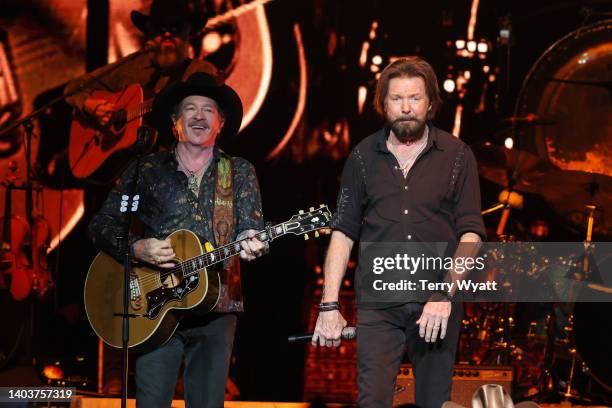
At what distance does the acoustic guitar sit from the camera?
18.8ft

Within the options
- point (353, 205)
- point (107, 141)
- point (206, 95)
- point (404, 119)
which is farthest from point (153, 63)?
point (404, 119)

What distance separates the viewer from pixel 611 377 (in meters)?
8.03

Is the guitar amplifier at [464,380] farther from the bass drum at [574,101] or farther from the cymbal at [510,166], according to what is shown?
the bass drum at [574,101]

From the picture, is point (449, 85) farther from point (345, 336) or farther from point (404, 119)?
point (345, 336)

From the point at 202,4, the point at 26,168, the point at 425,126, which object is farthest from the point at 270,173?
the point at 425,126

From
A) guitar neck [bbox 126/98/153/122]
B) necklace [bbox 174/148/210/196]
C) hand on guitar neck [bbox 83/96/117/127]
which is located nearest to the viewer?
necklace [bbox 174/148/210/196]

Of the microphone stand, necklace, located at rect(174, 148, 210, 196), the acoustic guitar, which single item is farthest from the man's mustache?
the microphone stand

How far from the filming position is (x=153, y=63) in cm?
855

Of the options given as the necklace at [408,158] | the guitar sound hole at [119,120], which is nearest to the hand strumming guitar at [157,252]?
the necklace at [408,158]

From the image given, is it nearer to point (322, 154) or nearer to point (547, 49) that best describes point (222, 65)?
point (322, 154)

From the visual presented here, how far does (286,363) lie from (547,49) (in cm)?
323

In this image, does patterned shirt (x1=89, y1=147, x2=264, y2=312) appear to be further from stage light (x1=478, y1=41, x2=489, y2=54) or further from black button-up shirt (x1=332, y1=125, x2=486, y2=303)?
stage light (x1=478, y1=41, x2=489, y2=54)

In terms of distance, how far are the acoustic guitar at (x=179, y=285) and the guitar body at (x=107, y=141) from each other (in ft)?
8.00

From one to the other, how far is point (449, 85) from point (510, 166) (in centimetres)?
89
